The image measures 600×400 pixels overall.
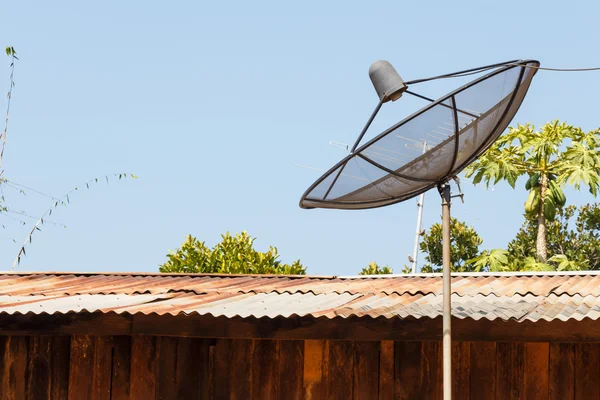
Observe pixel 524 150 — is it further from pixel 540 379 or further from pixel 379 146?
pixel 379 146

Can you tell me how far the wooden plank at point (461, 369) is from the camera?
5.09 meters

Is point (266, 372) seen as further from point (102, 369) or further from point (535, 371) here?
point (535, 371)

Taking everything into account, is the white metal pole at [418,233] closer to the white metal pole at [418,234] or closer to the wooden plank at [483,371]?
the white metal pole at [418,234]

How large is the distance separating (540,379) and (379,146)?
6.51ft

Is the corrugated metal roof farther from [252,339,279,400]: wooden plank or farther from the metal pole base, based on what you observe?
the metal pole base

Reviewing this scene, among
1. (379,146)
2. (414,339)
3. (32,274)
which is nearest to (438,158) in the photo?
(379,146)

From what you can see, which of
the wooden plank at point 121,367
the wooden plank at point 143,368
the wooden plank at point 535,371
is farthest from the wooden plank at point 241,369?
the wooden plank at point 535,371

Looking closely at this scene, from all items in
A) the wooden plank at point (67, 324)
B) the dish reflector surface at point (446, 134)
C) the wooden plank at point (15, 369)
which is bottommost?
the wooden plank at point (15, 369)

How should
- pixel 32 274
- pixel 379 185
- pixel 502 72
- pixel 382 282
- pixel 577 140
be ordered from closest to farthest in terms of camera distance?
pixel 502 72
pixel 379 185
pixel 382 282
pixel 32 274
pixel 577 140

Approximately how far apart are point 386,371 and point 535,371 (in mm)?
866

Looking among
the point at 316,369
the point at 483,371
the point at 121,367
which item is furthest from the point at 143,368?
the point at 483,371

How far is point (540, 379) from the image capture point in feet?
16.5

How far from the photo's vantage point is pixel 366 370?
5250mm

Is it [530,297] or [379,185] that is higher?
[379,185]
